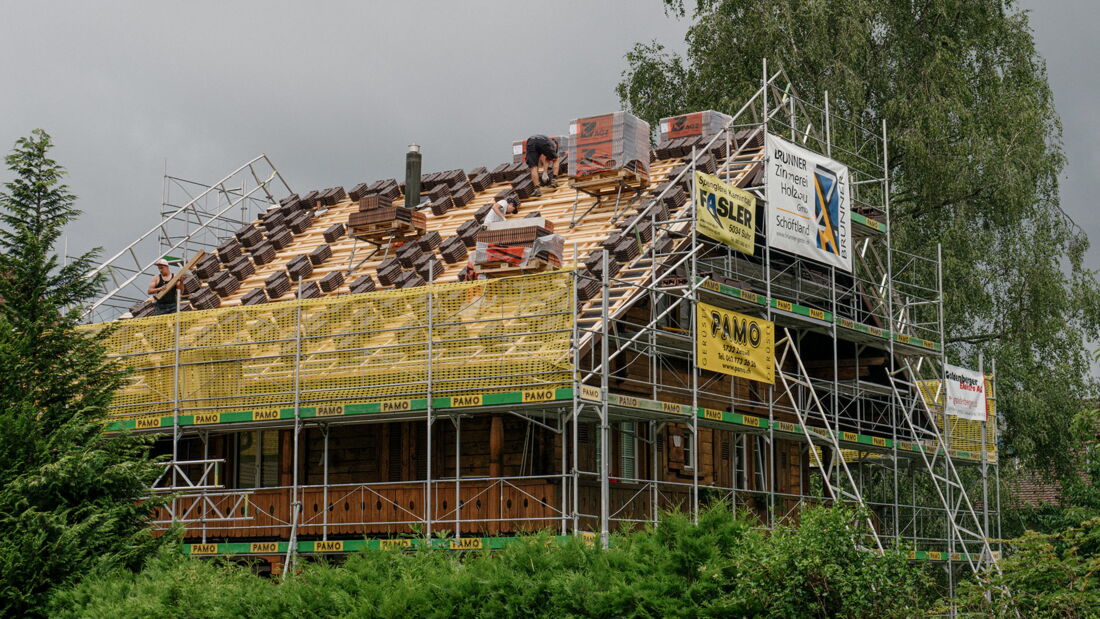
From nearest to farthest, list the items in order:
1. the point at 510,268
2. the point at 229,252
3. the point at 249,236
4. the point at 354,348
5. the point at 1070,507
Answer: the point at 354,348 → the point at 510,268 → the point at 229,252 → the point at 249,236 → the point at 1070,507

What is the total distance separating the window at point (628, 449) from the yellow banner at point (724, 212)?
3.78 m

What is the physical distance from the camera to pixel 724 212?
89.7 ft

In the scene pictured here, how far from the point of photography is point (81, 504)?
22.1m

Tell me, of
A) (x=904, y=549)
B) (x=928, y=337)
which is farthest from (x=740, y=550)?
(x=928, y=337)

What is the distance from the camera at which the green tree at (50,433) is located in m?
21.5

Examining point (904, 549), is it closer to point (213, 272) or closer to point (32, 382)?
point (32, 382)

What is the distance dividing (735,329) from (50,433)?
38.5 feet

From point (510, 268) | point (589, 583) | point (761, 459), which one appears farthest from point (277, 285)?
A: point (589, 583)

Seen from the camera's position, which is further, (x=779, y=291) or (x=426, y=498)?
(x=779, y=291)

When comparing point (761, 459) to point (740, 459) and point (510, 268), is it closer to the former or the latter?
point (740, 459)

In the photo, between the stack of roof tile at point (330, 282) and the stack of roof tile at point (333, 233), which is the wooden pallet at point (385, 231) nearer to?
the stack of roof tile at point (333, 233)

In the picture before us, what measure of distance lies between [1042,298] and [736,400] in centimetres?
1394

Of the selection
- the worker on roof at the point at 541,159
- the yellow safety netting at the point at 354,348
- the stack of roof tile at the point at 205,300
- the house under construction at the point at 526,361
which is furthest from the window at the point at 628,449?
the stack of roof tile at the point at 205,300

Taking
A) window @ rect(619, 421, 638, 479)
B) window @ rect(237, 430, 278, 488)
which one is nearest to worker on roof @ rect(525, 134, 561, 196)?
window @ rect(619, 421, 638, 479)
